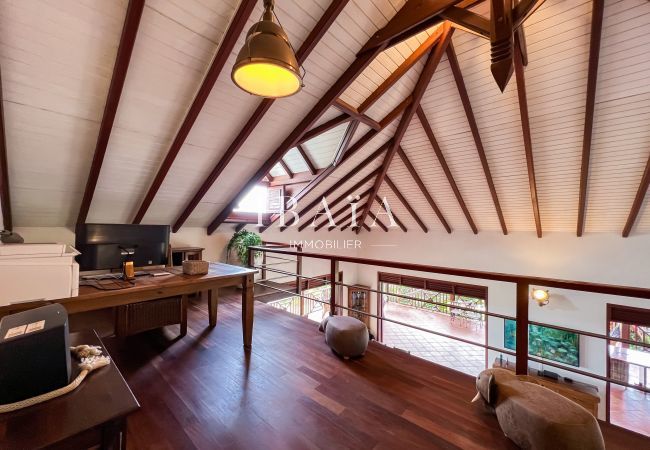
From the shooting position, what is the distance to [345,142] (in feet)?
14.2

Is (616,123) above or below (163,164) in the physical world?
above

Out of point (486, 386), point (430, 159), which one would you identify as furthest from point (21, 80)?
point (430, 159)

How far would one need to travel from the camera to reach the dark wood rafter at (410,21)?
2.41 metres

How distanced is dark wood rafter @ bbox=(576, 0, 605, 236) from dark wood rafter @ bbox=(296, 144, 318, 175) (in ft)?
12.0

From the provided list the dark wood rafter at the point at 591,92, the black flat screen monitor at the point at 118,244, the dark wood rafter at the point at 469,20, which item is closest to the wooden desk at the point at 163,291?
the black flat screen monitor at the point at 118,244

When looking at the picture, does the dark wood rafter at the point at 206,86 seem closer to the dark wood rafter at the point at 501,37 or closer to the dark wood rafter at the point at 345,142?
the dark wood rafter at the point at 501,37

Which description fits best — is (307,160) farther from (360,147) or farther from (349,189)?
(349,189)

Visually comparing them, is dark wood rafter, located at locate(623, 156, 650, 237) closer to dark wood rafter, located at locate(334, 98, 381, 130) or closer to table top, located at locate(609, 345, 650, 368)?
table top, located at locate(609, 345, 650, 368)

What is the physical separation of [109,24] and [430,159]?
15.9 ft

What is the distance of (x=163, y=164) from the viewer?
10.6 feet

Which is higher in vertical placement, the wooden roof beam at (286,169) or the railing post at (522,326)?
the wooden roof beam at (286,169)

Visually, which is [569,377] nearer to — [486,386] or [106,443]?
[486,386]

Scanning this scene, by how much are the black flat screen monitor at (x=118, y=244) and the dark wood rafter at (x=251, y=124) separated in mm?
1546

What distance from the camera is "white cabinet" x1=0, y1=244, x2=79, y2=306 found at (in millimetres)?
1303
